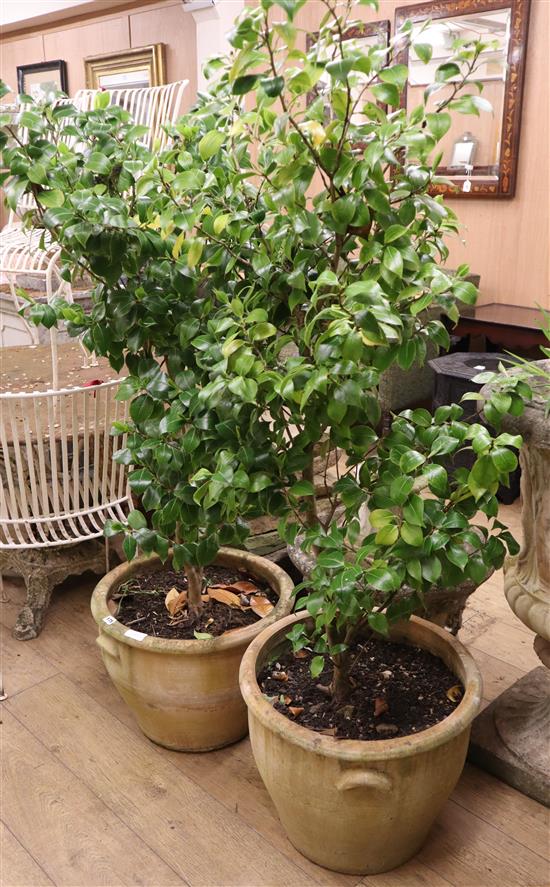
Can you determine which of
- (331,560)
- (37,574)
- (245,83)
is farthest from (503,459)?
(37,574)

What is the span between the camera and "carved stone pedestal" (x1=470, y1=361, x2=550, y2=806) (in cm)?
158

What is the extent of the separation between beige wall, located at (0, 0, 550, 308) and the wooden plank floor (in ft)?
7.46

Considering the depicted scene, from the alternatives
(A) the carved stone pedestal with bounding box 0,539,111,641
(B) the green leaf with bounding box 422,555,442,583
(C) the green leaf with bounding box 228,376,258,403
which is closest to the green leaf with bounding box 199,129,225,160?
(C) the green leaf with bounding box 228,376,258,403

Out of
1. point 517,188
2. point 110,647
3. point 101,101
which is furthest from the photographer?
point 517,188

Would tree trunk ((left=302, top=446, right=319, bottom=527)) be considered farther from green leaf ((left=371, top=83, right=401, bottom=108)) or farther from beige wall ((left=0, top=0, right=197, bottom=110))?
beige wall ((left=0, top=0, right=197, bottom=110))

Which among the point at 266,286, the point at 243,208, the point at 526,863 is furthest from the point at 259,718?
the point at 243,208

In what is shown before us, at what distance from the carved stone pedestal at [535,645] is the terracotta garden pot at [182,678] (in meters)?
0.53

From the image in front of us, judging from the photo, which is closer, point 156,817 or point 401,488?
point 401,488

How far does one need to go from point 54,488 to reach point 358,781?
111 centimetres

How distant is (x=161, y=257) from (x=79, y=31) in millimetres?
4988

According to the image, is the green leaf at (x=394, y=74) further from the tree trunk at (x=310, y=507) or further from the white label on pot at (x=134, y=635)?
the white label on pot at (x=134, y=635)

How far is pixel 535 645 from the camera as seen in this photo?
5.82ft

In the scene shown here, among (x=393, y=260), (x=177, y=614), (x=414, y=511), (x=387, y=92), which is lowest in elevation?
(x=177, y=614)

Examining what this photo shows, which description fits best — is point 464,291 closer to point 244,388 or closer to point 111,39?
point 244,388
